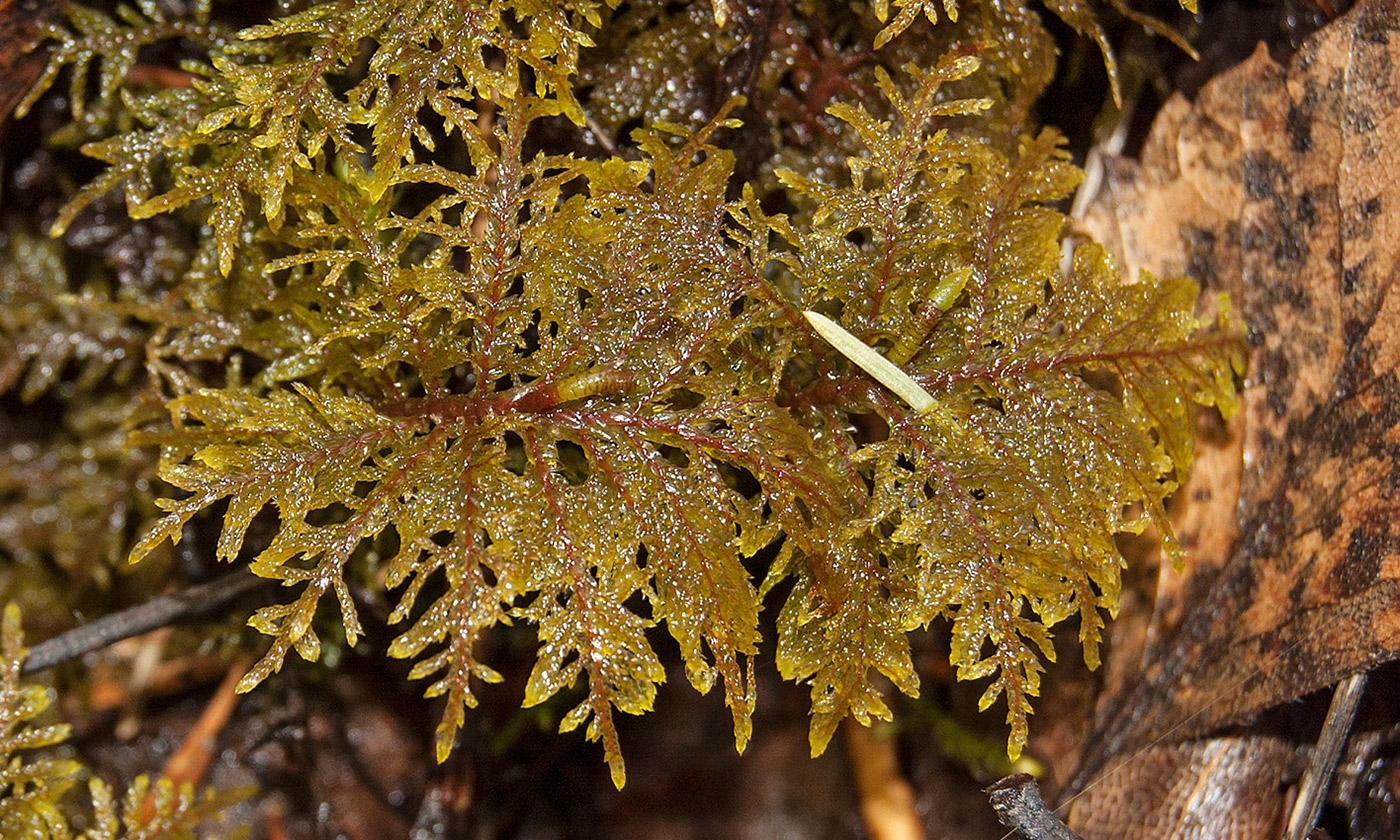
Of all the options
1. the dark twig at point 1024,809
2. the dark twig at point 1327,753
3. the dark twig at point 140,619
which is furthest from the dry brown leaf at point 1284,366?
the dark twig at point 140,619

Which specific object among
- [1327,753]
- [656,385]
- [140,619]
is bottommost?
[140,619]

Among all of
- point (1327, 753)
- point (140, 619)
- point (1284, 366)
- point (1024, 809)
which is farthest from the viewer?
point (140, 619)

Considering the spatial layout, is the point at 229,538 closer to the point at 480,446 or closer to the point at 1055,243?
the point at 480,446

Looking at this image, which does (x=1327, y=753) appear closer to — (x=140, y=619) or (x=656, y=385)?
(x=656, y=385)

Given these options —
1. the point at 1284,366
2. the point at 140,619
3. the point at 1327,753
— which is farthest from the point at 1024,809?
the point at 140,619

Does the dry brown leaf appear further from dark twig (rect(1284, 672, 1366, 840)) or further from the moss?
the moss

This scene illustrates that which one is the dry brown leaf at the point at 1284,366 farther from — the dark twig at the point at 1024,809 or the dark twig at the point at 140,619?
the dark twig at the point at 140,619

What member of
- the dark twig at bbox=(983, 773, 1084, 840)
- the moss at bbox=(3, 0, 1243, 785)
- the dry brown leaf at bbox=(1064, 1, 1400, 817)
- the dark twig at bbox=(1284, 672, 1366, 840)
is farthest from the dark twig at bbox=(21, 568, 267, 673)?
the dark twig at bbox=(1284, 672, 1366, 840)
